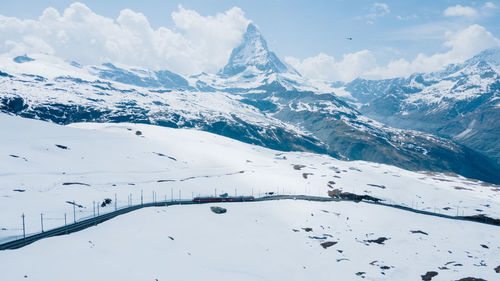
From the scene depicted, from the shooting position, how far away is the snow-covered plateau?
47719 millimetres

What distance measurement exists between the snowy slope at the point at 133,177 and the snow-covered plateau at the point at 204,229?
575 mm

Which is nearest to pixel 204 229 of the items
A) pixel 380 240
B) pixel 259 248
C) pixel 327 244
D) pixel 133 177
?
pixel 259 248

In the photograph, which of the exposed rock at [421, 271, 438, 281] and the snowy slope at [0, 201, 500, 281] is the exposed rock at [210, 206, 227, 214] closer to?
the snowy slope at [0, 201, 500, 281]

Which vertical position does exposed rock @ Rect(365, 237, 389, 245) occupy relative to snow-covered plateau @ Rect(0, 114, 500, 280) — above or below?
below

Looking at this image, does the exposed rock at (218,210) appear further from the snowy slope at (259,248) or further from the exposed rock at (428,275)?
the exposed rock at (428,275)

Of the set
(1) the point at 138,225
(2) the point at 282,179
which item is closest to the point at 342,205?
(2) the point at 282,179

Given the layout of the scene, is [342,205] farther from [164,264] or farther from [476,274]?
[164,264]

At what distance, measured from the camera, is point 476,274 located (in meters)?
55.4

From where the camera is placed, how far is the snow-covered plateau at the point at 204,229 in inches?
1879

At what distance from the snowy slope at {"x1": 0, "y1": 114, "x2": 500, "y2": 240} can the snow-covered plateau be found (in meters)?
0.57

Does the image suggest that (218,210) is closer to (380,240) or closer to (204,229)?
(204,229)

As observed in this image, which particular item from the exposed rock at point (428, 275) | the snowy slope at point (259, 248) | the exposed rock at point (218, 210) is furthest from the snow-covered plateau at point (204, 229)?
the exposed rock at point (218, 210)

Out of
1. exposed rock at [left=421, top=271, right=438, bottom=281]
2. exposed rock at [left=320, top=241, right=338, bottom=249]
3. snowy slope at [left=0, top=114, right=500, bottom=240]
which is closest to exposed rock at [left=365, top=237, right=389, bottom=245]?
exposed rock at [left=320, top=241, right=338, bottom=249]

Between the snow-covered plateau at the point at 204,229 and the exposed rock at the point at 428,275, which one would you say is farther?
the exposed rock at the point at 428,275
